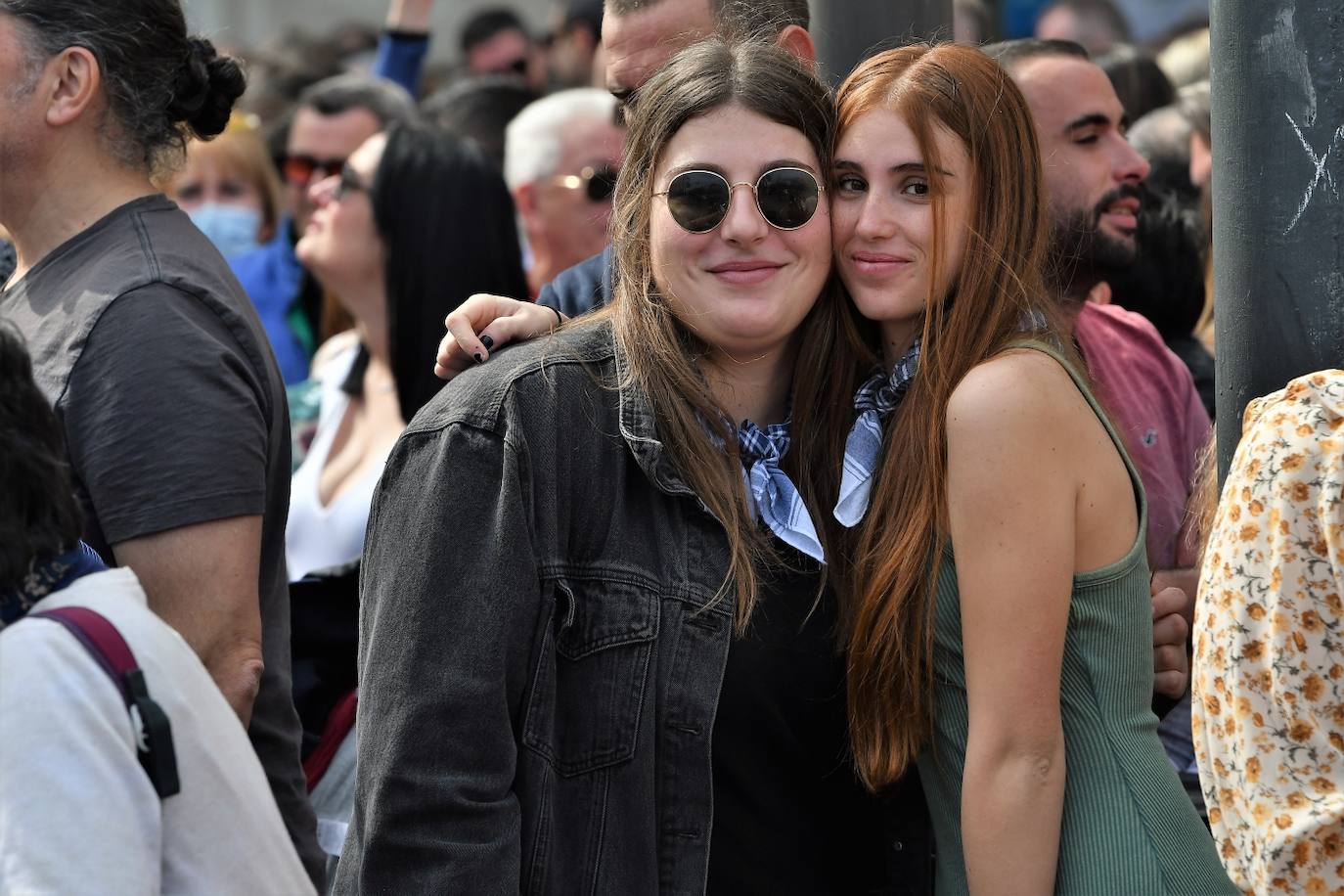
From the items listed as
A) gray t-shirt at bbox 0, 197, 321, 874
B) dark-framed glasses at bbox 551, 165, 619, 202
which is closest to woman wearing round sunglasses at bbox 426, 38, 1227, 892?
gray t-shirt at bbox 0, 197, 321, 874

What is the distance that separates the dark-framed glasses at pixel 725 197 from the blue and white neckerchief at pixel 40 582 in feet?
3.39

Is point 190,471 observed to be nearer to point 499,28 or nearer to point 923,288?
point 923,288

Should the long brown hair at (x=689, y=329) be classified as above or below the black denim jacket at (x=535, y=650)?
above

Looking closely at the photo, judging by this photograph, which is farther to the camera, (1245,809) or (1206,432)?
(1206,432)

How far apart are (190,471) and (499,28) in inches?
313

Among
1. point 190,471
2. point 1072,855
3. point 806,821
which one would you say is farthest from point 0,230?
point 1072,855

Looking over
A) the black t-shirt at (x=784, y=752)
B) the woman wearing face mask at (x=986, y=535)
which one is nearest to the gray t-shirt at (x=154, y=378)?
the black t-shirt at (x=784, y=752)

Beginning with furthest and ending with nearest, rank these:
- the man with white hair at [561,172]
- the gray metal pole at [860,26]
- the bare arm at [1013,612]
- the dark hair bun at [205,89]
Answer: the man with white hair at [561,172] → the gray metal pole at [860,26] → the dark hair bun at [205,89] → the bare arm at [1013,612]

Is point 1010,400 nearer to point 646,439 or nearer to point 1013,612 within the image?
point 1013,612

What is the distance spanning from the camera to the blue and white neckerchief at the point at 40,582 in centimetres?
199

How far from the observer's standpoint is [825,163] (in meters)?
2.60

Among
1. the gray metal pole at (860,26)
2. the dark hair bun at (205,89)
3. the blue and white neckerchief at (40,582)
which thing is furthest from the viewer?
the gray metal pole at (860,26)

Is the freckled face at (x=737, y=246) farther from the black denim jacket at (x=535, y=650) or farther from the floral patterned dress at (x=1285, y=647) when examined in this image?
the floral patterned dress at (x=1285, y=647)

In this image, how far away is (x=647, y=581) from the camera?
2.38 metres
